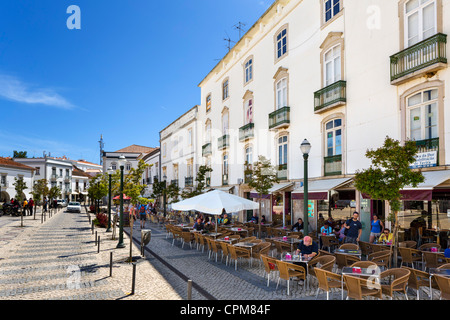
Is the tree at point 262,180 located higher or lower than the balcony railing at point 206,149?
lower

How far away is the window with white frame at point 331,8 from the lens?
16.5 m

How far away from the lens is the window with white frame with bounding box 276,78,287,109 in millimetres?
20858

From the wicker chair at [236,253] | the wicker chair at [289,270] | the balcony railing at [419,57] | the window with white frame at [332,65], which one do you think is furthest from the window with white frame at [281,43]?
the wicker chair at [289,270]

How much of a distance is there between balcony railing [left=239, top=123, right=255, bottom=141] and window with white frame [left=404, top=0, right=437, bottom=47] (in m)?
12.9

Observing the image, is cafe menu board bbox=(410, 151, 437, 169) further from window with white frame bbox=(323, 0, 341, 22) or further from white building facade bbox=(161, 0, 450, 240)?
window with white frame bbox=(323, 0, 341, 22)

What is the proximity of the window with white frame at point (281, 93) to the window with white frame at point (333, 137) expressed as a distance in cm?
455

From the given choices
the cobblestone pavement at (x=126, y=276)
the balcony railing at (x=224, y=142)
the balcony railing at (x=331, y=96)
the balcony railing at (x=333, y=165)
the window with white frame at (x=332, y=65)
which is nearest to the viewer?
the cobblestone pavement at (x=126, y=276)

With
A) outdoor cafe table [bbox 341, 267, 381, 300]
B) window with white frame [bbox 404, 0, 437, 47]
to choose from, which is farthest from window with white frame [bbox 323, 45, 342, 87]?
outdoor cafe table [bbox 341, 267, 381, 300]

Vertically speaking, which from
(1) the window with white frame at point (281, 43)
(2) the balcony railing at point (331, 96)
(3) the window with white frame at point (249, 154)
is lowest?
A: (3) the window with white frame at point (249, 154)

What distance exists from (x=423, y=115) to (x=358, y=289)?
8714 mm

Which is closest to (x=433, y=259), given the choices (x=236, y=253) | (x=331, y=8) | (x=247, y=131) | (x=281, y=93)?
(x=236, y=253)

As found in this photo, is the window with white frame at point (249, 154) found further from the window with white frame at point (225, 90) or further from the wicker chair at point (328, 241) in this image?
the wicker chair at point (328, 241)

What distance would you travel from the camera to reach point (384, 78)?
13.8 meters
